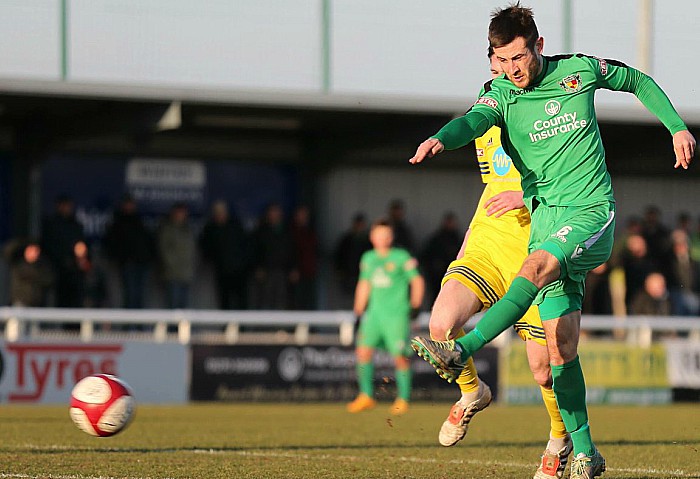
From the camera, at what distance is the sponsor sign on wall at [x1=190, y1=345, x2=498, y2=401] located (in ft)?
52.3

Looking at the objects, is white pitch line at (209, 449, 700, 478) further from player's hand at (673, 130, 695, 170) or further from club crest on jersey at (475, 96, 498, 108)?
club crest on jersey at (475, 96, 498, 108)

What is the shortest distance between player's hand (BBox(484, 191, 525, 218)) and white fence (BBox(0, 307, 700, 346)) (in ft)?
28.8

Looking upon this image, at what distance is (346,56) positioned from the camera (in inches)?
741

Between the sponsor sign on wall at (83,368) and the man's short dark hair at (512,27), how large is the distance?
984 cm

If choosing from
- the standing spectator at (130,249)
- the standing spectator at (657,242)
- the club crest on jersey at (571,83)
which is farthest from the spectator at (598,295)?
the club crest on jersey at (571,83)

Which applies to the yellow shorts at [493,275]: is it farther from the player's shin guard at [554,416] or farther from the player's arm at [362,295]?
the player's arm at [362,295]

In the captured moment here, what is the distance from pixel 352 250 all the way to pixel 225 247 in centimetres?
211

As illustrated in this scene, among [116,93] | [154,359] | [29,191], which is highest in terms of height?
[116,93]

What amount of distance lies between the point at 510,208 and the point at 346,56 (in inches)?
467

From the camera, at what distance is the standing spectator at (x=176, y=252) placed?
18.7m

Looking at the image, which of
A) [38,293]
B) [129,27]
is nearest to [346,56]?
[129,27]

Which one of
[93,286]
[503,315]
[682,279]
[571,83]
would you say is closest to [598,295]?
[682,279]

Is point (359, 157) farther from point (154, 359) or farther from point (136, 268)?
point (154, 359)

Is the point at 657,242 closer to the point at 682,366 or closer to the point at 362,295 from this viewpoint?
the point at 682,366
